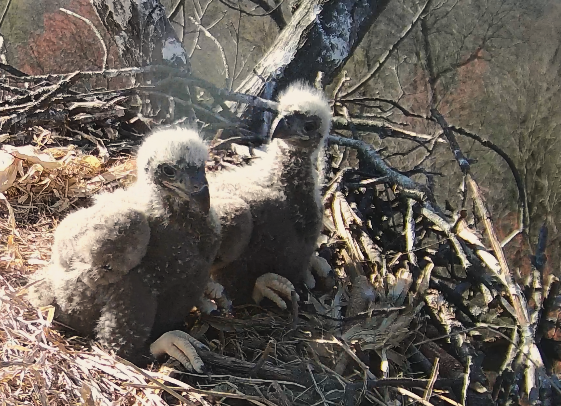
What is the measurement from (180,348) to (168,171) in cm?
54

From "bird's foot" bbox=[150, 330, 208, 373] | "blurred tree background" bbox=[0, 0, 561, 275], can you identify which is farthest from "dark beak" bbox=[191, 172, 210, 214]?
"blurred tree background" bbox=[0, 0, 561, 275]

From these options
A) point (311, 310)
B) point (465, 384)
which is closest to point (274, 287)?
point (311, 310)

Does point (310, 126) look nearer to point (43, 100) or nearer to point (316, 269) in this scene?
point (316, 269)

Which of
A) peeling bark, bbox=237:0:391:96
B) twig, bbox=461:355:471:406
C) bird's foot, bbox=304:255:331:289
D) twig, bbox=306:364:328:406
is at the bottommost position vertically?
twig, bbox=306:364:328:406

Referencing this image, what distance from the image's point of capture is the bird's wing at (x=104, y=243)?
1744mm

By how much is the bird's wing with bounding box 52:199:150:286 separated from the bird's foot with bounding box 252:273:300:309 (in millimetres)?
545

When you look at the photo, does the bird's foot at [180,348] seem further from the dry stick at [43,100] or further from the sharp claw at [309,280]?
the dry stick at [43,100]

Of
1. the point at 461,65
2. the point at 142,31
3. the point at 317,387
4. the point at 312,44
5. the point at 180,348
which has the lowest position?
the point at 180,348

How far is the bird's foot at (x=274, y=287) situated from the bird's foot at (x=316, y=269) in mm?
220

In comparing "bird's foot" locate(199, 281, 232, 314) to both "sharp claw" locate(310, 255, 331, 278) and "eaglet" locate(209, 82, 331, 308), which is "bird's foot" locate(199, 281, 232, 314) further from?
"sharp claw" locate(310, 255, 331, 278)

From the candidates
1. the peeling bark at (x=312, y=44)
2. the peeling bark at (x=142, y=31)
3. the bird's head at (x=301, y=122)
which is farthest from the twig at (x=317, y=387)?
the peeling bark at (x=142, y=31)

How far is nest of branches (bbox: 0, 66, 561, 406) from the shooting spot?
176 cm

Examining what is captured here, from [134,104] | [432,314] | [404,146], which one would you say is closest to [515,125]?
[404,146]

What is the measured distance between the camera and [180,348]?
6.00ft
